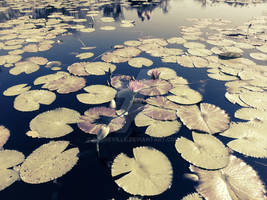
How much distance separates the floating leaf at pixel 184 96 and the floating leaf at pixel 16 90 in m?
2.86

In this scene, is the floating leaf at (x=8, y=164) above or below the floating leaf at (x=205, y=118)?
below

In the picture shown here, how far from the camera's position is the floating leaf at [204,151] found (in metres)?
2.19

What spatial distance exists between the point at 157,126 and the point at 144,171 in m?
0.78

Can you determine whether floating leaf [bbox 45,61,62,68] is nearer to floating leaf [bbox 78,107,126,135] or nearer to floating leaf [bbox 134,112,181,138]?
floating leaf [bbox 78,107,126,135]

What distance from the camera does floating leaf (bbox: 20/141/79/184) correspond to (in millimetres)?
2023

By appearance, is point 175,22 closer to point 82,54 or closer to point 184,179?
point 82,54

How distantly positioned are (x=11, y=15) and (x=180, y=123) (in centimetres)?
1080

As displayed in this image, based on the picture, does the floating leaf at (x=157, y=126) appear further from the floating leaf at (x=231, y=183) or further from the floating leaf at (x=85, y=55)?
the floating leaf at (x=85, y=55)

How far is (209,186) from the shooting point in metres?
1.95

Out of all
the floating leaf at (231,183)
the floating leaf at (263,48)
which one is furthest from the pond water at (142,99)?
the floating leaf at (263,48)

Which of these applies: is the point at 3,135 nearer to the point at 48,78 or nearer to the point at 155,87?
the point at 48,78

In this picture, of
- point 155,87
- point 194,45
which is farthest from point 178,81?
point 194,45

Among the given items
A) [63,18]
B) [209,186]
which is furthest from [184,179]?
[63,18]

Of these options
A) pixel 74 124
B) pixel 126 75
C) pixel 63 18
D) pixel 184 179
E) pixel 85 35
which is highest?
pixel 63 18
